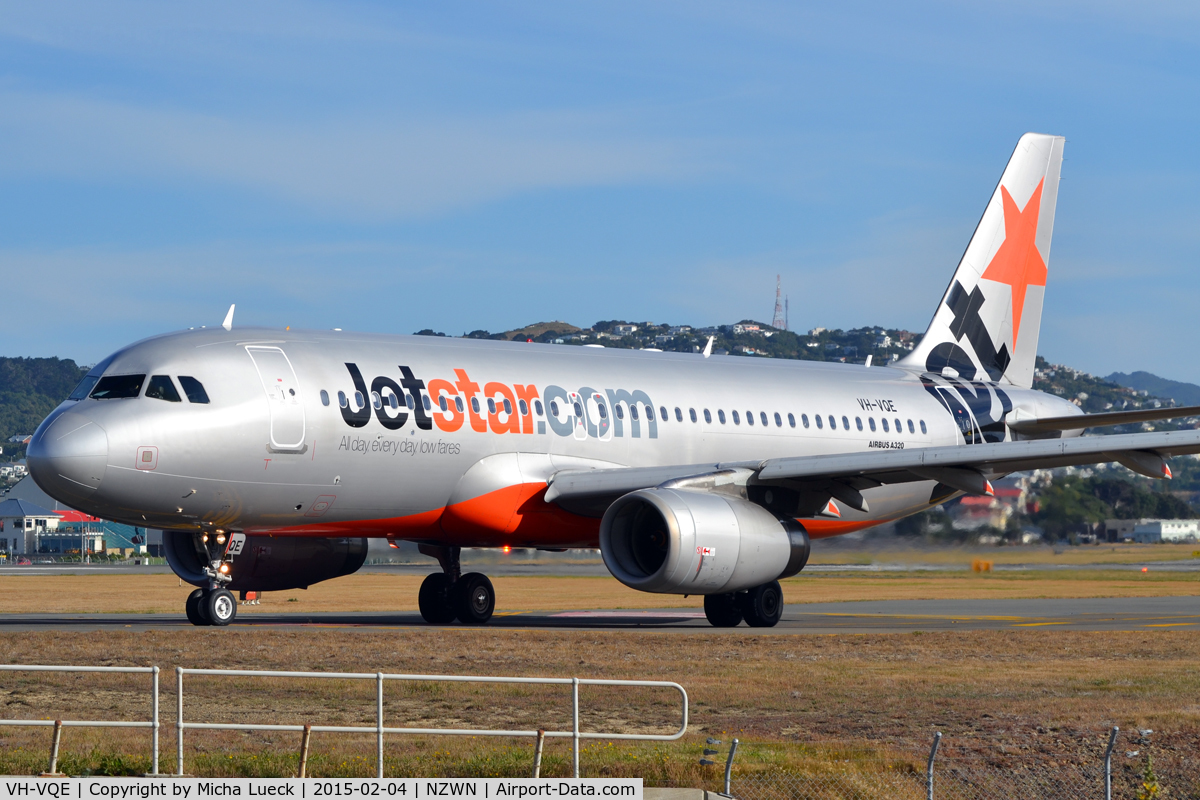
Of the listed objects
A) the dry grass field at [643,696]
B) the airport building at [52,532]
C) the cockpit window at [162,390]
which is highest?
the cockpit window at [162,390]

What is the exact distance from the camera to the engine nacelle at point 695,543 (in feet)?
Result: 74.7

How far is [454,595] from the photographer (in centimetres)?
2712

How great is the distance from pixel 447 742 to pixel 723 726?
2634 millimetres

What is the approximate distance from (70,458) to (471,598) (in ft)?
26.8

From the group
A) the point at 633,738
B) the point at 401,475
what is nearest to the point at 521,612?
the point at 401,475

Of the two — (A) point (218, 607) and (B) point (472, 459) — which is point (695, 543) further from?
(A) point (218, 607)

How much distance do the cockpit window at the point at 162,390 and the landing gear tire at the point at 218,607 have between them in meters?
3.05

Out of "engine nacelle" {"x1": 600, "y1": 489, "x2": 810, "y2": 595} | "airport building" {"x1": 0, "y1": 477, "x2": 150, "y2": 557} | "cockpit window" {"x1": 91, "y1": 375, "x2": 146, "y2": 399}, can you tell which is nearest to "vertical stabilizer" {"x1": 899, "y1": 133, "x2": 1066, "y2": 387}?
"engine nacelle" {"x1": 600, "y1": 489, "x2": 810, "y2": 595}

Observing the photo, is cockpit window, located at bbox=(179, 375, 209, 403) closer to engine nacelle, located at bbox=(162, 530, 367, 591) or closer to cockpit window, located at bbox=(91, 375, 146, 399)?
cockpit window, located at bbox=(91, 375, 146, 399)

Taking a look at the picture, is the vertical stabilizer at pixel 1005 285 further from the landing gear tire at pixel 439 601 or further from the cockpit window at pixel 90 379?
the cockpit window at pixel 90 379

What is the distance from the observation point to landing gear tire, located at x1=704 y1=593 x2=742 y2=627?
2614cm

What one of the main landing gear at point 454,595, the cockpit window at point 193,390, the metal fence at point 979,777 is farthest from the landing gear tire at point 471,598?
the metal fence at point 979,777

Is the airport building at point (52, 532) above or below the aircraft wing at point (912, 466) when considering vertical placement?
below

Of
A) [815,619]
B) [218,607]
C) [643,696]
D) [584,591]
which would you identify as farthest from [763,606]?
[584,591]
